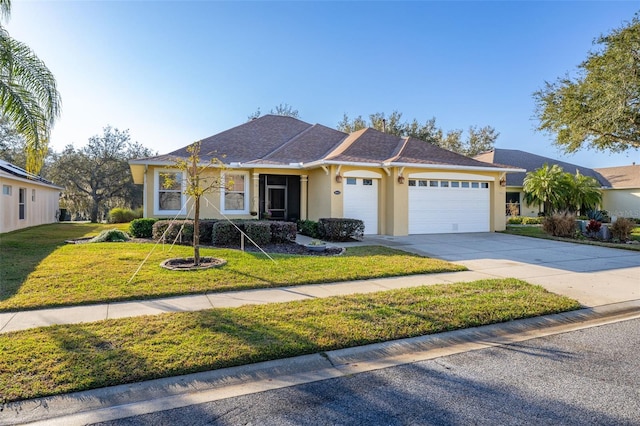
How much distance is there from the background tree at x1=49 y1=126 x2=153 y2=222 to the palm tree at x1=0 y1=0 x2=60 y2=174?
2457 cm

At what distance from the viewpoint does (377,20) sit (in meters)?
14.1

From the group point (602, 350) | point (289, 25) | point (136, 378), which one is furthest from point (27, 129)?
point (602, 350)

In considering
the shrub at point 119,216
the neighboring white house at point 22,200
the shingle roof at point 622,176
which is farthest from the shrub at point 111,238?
the shingle roof at point 622,176

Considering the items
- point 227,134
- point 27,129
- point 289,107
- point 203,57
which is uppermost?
point 289,107

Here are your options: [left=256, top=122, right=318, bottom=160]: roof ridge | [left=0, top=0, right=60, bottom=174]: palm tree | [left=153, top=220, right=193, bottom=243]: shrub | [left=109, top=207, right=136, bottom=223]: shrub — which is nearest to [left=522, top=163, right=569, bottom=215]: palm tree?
[left=256, top=122, right=318, bottom=160]: roof ridge

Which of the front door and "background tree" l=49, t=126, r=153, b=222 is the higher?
"background tree" l=49, t=126, r=153, b=222

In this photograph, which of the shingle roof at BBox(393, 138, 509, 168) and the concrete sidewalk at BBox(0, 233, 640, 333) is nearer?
the concrete sidewalk at BBox(0, 233, 640, 333)

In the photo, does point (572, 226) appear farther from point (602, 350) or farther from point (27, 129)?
point (27, 129)

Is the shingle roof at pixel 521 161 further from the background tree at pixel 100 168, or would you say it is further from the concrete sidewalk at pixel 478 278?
the background tree at pixel 100 168

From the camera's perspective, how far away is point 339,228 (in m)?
13.0

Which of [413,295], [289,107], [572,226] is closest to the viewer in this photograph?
[413,295]

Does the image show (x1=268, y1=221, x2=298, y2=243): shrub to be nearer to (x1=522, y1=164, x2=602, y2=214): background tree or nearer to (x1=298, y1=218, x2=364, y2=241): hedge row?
(x1=298, y1=218, x2=364, y2=241): hedge row

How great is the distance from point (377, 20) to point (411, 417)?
14417mm

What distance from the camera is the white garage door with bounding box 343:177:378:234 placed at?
48.8 ft
